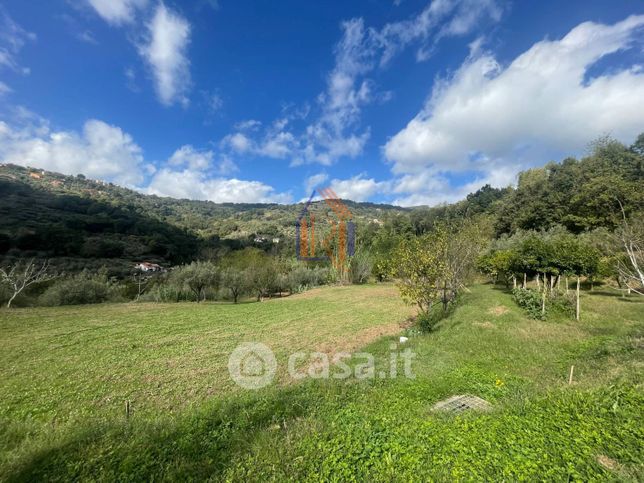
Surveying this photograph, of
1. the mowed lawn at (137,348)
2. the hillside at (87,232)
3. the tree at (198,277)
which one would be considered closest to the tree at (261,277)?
the tree at (198,277)

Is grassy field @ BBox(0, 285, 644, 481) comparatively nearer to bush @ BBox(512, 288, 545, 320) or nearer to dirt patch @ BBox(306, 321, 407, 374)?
dirt patch @ BBox(306, 321, 407, 374)

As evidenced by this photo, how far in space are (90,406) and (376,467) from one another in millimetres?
6348

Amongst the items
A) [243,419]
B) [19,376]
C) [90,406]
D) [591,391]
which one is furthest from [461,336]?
[19,376]

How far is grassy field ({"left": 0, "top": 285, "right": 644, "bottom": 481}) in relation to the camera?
2902 millimetres

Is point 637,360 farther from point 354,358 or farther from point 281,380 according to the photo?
point 281,380

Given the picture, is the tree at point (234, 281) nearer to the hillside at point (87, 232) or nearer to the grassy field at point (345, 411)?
the grassy field at point (345, 411)

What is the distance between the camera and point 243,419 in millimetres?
4152

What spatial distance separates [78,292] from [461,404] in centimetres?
2583

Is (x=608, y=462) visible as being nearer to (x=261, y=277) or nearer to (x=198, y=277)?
(x=261, y=277)

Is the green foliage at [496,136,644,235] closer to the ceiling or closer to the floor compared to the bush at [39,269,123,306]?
closer to the ceiling

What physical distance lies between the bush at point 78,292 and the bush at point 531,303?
28.4 m

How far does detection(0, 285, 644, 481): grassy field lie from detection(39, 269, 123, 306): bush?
11.3 metres

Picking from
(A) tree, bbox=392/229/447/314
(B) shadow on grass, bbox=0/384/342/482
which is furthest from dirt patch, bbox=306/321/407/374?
(B) shadow on grass, bbox=0/384/342/482

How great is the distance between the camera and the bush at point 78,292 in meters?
18.6
